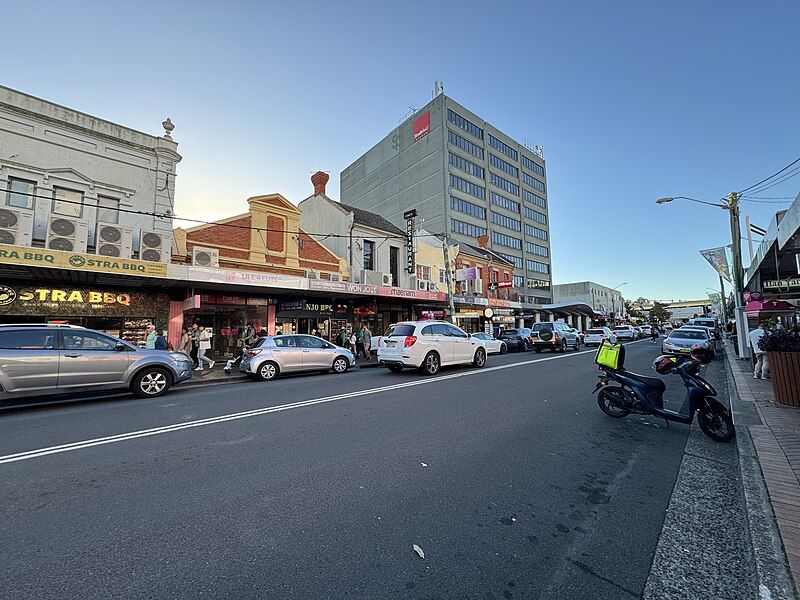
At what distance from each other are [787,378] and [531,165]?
210 feet

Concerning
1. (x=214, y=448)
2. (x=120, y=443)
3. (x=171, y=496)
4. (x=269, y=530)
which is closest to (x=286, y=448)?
(x=214, y=448)

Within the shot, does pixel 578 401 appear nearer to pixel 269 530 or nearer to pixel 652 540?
pixel 652 540

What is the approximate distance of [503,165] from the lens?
189ft

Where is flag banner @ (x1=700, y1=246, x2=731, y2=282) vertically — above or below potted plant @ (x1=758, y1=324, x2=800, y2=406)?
above

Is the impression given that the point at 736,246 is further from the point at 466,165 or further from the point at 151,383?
the point at 466,165

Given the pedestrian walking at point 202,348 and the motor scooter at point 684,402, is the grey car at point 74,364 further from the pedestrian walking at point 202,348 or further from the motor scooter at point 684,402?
the motor scooter at point 684,402

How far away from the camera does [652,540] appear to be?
2.81 m

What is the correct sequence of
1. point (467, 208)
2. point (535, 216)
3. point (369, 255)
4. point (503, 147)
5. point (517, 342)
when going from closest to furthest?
point (517, 342) < point (369, 255) < point (467, 208) < point (503, 147) < point (535, 216)

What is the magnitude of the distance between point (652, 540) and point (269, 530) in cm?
293

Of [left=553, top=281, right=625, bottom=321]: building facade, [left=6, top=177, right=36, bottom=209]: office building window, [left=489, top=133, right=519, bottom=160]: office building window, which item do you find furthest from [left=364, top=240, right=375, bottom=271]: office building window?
[left=553, top=281, right=625, bottom=321]: building facade

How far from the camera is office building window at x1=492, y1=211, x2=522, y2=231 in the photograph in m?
54.0

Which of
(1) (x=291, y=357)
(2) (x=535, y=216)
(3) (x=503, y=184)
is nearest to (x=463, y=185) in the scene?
(3) (x=503, y=184)

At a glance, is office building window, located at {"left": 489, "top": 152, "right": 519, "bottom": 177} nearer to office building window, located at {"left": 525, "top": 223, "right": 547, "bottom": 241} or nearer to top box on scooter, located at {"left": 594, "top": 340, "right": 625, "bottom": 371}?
office building window, located at {"left": 525, "top": 223, "right": 547, "bottom": 241}

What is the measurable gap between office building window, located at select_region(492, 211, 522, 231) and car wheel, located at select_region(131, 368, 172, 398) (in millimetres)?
50055
